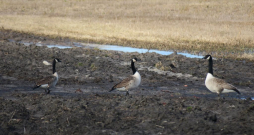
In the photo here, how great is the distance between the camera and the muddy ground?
394 inches

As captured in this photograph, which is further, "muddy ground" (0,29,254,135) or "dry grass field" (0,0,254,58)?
"dry grass field" (0,0,254,58)

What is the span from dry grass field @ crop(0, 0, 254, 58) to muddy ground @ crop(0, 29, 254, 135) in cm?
897

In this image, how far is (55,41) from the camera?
36406 mm

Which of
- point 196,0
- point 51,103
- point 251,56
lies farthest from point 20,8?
point 51,103

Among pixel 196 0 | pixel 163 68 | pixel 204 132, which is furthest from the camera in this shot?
pixel 196 0

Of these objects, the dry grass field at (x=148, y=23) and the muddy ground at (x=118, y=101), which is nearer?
the muddy ground at (x=118, y=101)

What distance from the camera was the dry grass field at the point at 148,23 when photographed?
35.4 metres

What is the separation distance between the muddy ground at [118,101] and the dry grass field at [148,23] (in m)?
8.97

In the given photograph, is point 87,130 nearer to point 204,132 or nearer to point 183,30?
point 204,132

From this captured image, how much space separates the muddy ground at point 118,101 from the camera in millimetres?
10000

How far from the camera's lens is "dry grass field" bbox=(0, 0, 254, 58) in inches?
1393

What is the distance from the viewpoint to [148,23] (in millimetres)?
47969

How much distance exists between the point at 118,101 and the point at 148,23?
119 ft

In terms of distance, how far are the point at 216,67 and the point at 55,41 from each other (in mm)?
19031
